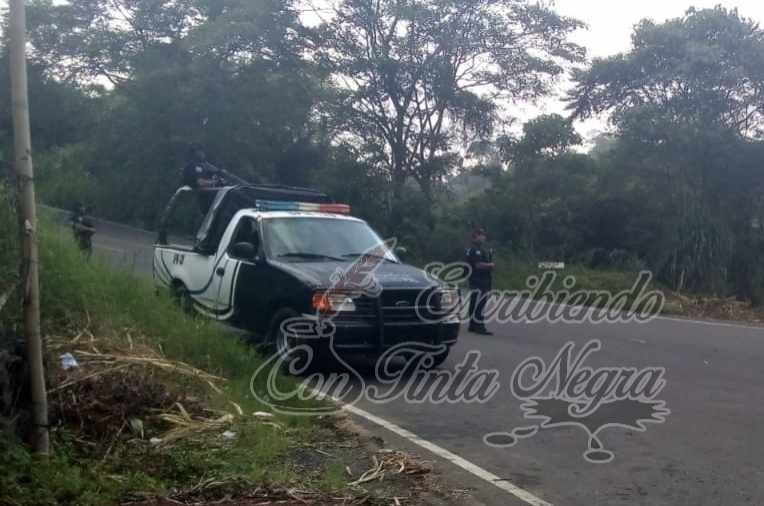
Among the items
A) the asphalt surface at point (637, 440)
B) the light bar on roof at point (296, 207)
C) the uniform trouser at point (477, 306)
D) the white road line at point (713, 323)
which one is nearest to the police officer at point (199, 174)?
→ the asphalt surface at point (637, 440)

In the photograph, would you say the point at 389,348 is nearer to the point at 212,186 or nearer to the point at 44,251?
the point at 44,251

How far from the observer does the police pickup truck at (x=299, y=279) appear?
9859 millimetres

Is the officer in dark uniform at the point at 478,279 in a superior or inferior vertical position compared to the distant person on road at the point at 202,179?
inferior

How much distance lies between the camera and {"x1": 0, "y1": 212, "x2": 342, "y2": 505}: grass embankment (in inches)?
228

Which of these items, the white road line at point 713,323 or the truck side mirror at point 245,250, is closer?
the truck side mirror at point 245,250

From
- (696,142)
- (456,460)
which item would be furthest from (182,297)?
(696,142)

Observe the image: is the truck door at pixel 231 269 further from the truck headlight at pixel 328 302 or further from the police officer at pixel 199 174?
the police officer at pixel 199 174

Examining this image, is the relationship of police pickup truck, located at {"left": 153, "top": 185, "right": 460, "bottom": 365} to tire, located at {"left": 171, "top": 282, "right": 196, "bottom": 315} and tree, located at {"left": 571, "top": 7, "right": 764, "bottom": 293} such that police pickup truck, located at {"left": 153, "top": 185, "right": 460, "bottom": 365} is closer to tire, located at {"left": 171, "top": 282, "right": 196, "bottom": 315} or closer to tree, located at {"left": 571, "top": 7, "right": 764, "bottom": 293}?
tire, located at {"left": 171, "top": 282, "right": 196, "bottom": 315}

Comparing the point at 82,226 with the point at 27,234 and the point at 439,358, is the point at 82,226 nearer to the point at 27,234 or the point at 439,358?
the point at 439,358

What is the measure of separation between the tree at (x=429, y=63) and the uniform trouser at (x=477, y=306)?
16.9 meters

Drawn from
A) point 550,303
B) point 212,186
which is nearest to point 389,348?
point 212,186

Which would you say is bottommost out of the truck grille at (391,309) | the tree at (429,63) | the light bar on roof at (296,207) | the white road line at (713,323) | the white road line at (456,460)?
the white road line at (456,460)

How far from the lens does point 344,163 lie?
3194 cm

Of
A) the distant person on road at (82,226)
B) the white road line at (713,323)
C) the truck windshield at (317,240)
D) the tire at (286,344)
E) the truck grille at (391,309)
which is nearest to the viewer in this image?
the truck grille at (391,309)
